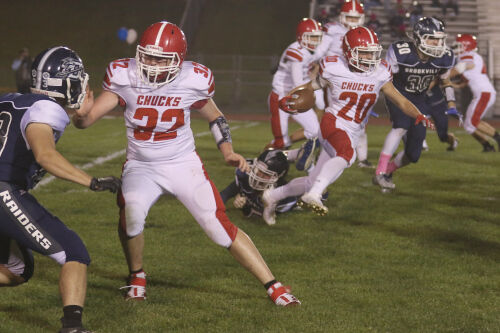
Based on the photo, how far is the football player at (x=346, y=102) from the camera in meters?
6.59

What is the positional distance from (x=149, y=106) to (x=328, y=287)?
1622 millimetres

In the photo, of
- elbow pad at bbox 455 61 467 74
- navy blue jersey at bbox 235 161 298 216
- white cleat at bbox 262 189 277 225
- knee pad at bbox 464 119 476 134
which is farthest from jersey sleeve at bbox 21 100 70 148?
knee pad at bbox 464 119 476 134

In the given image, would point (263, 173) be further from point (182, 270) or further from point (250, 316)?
point (250, 316)

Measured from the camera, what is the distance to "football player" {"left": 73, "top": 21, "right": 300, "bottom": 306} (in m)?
4.49

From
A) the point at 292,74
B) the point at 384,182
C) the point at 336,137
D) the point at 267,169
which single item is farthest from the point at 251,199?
the point at 292,74

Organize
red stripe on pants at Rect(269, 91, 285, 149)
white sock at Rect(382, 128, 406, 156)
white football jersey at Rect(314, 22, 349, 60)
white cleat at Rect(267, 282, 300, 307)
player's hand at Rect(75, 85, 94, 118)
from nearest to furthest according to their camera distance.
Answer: player's hand at Rect(75, 85, 94, 118) → white cleat at Rect(267, 282, 300, 307) → white sock at Rect(382, 128, 406, 156) → red stripe on pants at Rect(269, 91, 285, 149) → white football jersey at Rect(314, 22, 349, 60)

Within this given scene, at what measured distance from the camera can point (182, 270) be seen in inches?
212

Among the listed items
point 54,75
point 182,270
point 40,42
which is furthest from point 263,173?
point 40,42

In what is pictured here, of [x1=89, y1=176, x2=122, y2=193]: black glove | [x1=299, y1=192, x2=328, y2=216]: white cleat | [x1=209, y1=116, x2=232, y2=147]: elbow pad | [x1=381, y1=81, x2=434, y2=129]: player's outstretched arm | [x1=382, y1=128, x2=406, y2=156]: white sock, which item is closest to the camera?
[x1=89, y1=176, x2=122, y2=193]: black glove

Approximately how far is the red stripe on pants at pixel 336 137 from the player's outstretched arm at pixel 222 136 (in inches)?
81.6

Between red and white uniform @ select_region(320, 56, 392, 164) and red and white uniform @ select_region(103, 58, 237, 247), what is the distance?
2.22m

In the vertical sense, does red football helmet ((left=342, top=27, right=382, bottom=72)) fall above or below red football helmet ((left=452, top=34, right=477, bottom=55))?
above

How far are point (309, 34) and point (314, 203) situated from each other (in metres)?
4.22

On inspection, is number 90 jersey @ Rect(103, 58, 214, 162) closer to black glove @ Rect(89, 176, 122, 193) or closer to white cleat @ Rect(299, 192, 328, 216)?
black glove @ Rect(89, 176, 122, 193)
